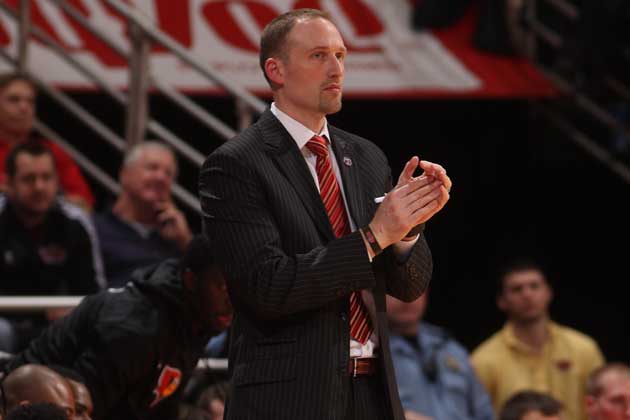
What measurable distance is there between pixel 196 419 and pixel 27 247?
139 centimetres

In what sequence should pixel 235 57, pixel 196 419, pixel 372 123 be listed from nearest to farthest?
pixel 196 419 → pixel 235 57 → pixel 372 123

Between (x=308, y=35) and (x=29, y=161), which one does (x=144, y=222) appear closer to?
(x=29, y=161)

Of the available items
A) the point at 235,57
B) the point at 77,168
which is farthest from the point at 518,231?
the point at 77,168

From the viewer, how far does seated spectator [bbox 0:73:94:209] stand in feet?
19.0

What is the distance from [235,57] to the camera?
21.1ft

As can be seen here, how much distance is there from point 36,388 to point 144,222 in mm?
2154

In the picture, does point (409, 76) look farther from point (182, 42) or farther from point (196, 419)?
point (196, 419)

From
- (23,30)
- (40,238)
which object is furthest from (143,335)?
(23,30)

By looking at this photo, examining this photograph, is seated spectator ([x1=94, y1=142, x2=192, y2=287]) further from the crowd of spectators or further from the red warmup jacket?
the red warmup jacket

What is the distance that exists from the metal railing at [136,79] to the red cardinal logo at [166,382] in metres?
1.53

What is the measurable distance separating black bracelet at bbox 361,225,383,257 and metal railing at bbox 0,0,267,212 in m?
2.65

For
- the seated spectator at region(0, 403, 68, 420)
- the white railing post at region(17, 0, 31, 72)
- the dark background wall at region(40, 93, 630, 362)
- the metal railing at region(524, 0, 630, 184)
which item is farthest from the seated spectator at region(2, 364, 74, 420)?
the metal railing at region(524, 0, 630, 184)

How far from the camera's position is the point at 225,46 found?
645 centimetres

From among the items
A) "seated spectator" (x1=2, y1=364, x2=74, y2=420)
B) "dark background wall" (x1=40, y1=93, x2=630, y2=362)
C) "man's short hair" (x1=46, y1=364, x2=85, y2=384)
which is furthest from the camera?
"dark background wall" (x1=40, y1=93, x2=630, y2=362)
